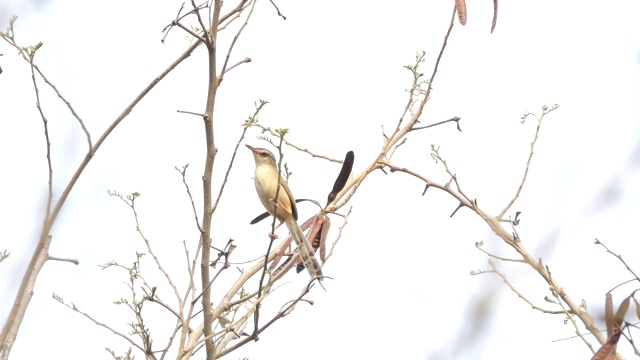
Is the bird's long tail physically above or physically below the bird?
below

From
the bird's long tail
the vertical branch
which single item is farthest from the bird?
the vertical branch

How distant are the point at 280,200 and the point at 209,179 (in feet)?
5.47

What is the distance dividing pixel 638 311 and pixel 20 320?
1830 mm

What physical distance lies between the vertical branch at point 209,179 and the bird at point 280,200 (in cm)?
61

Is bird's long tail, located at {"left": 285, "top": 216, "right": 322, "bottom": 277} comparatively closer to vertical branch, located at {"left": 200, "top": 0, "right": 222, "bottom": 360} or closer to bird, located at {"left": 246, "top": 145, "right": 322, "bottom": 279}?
bird, located at {"left": 246, "top": 145, "right": 322, "bottom": 279}

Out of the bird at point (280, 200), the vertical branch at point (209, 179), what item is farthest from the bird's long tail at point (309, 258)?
the vertical branch at point (209, 179)

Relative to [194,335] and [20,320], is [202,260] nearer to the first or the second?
[194,335]

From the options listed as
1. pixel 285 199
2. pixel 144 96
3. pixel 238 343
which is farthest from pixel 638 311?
pixel 285 199

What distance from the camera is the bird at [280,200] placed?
12.1ft

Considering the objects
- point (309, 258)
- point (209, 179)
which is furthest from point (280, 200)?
point (209, 179)

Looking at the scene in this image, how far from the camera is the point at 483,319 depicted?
1.74 m

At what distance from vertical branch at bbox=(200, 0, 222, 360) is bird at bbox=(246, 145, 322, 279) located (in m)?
0.61

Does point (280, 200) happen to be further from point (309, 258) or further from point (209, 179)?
point (209, 179)

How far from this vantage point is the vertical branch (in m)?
2.83
